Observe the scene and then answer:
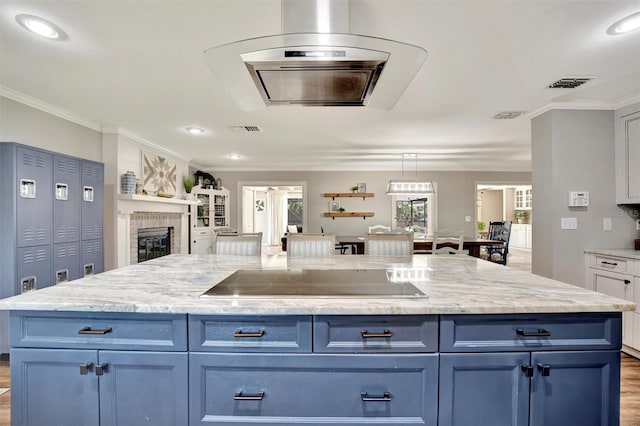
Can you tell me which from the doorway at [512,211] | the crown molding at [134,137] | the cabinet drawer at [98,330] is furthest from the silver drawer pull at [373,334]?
the doorway at [512,211]

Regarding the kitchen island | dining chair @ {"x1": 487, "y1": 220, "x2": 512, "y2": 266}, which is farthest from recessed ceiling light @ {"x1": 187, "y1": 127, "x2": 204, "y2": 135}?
dining chair @ {"x1": 487, "y1": 220, "x2": 512, "y2": 266}

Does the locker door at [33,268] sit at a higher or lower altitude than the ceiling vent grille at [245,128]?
lower

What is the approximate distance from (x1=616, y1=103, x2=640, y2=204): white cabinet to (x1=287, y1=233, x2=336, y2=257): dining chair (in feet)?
9.28

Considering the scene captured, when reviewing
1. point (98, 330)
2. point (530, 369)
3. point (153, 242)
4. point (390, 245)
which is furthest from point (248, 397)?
point (153, 242)

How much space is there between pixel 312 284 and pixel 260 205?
10374 mm

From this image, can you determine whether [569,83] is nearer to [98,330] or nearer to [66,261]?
[98,330]

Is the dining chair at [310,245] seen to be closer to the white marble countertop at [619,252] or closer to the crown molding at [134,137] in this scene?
the white marble countertop at [619,252]

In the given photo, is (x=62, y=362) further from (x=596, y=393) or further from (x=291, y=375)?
(x=596, y=393)

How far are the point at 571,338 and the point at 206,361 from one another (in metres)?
1.46

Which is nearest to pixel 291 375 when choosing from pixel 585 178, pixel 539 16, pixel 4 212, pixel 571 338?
pixel 571 338

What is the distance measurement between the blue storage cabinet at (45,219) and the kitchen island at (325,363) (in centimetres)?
170

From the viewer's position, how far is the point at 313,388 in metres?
1.22

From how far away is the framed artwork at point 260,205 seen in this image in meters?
11.6

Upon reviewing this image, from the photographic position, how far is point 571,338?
1.24m
